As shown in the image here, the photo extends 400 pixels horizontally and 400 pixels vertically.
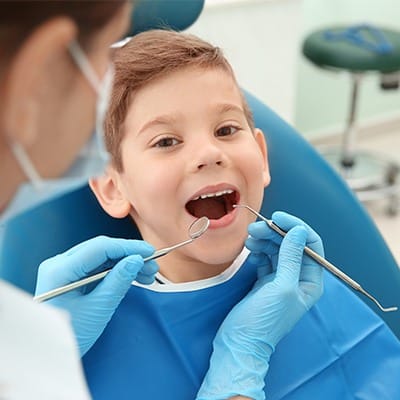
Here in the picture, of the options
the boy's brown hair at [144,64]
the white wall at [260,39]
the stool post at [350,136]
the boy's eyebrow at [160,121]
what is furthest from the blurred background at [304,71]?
the boy's eyebrow at [160,121]

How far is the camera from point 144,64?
3.87 feet

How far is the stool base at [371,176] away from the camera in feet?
10.1

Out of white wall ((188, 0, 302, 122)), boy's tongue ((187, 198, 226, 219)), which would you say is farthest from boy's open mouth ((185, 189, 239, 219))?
white wall ((188, 0, 302, 122))

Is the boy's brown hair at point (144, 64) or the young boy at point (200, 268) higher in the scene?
the boy's brown hair at point (144, 64)

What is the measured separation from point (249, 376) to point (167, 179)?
322mm

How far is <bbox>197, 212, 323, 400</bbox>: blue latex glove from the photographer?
1.09m

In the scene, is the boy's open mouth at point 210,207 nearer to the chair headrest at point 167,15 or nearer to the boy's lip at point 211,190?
the boy's lip at point 211,190

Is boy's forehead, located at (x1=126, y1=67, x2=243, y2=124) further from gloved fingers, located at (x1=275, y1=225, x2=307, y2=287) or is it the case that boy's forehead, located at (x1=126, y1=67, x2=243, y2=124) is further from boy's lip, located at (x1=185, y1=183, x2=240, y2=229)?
gloved fingers, located at (x1=275, y1=225, x2=307, y2=287)

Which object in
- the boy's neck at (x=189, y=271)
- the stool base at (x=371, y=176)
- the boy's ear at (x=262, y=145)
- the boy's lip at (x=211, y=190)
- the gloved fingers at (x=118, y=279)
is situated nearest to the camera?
the gloved fingers at (x=118, y=279)

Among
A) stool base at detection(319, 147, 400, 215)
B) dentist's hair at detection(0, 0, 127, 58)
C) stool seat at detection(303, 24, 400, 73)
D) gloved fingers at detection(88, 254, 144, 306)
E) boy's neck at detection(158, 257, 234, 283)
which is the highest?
dentist's hair at detection(0, 0, 127, 58)

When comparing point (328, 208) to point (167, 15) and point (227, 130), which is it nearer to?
point (227, 130)

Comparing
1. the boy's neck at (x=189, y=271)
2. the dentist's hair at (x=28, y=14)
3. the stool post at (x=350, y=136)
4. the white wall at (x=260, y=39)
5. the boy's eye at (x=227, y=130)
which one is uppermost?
the dentist's hair at (x=28, y=14)

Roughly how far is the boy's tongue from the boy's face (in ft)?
0.15

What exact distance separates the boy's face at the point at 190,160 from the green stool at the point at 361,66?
166 cm
